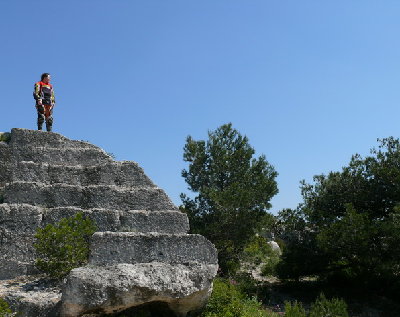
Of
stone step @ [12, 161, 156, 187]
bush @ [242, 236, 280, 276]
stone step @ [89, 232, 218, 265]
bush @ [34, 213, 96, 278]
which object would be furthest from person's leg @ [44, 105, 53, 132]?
bush @ [242, 236, 280, 276]

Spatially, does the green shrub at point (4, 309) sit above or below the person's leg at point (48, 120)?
below

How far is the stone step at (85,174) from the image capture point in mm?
7843

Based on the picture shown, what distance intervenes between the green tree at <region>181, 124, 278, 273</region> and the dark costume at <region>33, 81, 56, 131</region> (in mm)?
7124

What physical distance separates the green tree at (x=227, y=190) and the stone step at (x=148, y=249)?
827 cm

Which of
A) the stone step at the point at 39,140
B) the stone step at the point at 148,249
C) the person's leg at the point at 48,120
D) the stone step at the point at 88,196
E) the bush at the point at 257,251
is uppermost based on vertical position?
the person's leg at the point at 48,120

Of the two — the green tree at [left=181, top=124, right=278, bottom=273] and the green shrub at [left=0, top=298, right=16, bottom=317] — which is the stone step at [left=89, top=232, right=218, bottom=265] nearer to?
the green shrub at [left=0, top=298, right=16, bottom=317]

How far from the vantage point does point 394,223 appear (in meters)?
13.7

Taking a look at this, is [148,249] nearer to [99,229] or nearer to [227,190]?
[99,229]

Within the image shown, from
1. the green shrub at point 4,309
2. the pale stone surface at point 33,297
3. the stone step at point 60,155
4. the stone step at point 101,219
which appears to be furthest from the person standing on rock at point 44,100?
the green shrub at point 4,309

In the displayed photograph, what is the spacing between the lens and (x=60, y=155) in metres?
8.41

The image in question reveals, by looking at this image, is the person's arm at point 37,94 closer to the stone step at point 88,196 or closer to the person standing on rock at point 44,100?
the person standing on rock at point 44,100

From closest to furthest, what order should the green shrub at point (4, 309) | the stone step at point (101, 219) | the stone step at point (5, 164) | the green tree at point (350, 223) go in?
the green shrub at point (4, 309) → the stone step at point (101, 219) → the stone step at point (5, 164) → the green tree at point (350, 223)

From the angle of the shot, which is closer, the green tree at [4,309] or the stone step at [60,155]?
the green tree at [4,309]

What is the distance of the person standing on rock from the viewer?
9547mm
